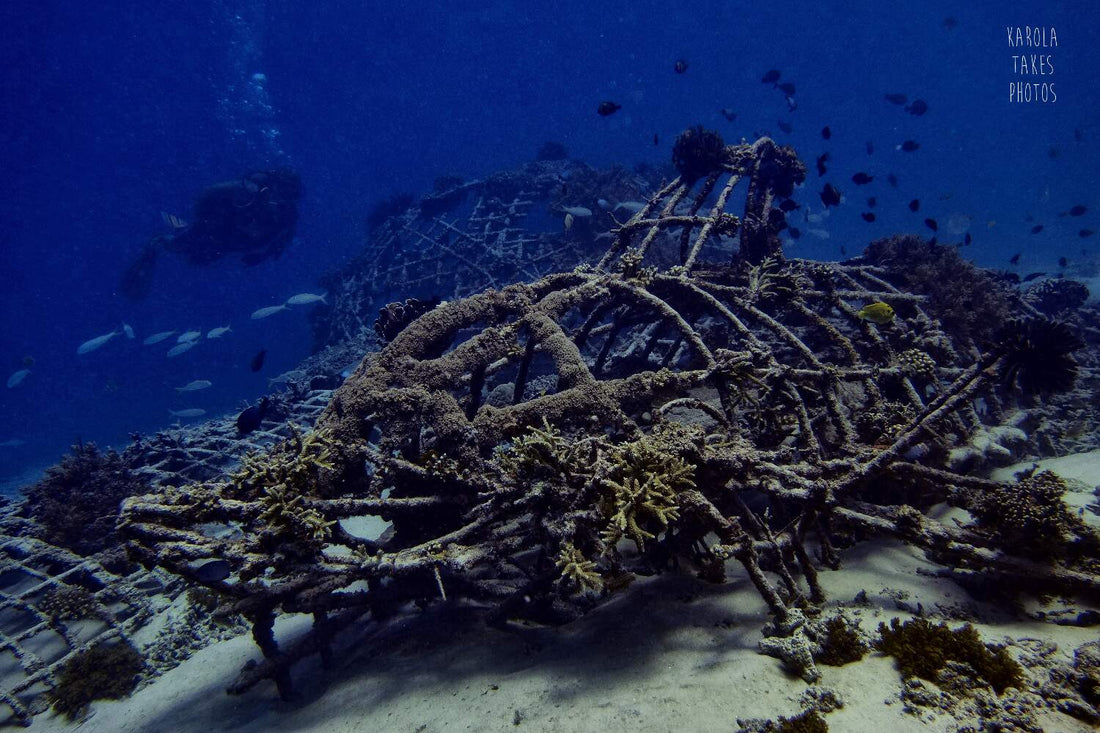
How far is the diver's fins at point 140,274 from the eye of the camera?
2994 centimetres

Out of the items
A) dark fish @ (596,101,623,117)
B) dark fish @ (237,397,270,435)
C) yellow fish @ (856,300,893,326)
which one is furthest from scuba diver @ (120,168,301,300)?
yellow fish @ (856,300,893,326)

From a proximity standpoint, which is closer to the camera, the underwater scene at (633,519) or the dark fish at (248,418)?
the underwater scene at (633,519)

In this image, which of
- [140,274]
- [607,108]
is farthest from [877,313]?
[140,274]

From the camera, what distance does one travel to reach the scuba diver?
26.2m

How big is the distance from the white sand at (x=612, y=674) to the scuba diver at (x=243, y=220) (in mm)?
27771

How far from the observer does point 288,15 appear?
286 feet

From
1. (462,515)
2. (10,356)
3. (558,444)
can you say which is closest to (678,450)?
(558,444)

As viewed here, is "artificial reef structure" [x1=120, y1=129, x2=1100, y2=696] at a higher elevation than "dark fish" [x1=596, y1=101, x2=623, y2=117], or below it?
below

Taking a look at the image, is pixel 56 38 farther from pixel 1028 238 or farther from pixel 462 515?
pixel 1028 238

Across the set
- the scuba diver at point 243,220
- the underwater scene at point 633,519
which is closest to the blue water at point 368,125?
the scuba diver at point 243,220

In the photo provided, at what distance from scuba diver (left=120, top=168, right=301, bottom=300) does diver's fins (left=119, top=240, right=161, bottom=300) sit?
209cm

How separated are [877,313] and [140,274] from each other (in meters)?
39.8

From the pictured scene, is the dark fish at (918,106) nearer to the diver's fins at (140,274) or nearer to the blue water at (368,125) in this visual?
Answer: the blue water at (368,125)

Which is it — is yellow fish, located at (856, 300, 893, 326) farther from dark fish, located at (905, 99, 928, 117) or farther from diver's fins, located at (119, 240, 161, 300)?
diver's fins, located at (119, 240, 161, 300)
